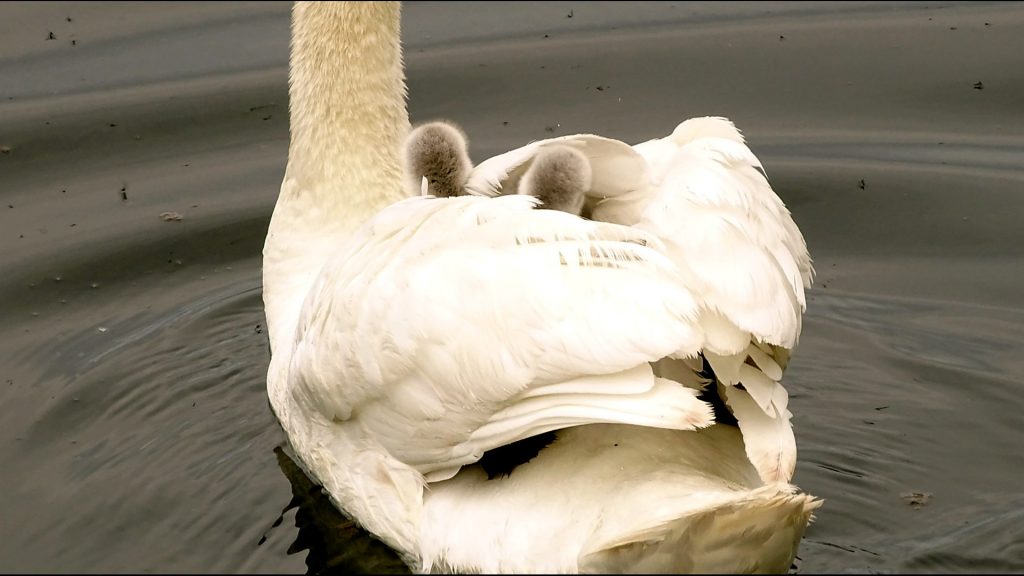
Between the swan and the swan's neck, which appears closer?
the swan

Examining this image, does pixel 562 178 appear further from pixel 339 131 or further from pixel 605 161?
pixel 339 131

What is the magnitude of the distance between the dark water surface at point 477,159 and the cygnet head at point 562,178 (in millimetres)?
1548

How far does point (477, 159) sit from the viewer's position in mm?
10172

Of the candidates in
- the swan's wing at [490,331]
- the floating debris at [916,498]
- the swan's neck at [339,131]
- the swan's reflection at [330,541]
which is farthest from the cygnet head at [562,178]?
the floating debris at [916,498]

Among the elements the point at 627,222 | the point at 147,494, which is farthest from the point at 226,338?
the point at 627,222

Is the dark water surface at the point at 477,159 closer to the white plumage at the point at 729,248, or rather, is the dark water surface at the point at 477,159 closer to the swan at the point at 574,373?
the swan at the point at 574,373

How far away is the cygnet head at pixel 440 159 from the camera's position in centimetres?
716

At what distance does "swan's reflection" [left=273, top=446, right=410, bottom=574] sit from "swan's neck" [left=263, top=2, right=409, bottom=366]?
910 millimetres

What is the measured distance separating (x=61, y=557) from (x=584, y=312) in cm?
244

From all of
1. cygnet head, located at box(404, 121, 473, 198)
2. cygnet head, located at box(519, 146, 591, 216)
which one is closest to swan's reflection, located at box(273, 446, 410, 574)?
cygnet head, located at box(404, 121, 473, 198)

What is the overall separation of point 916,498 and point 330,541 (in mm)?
2396

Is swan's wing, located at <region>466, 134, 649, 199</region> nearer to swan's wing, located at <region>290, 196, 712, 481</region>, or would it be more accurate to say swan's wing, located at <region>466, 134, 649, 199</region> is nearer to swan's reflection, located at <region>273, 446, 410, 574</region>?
swan's wing, located at <region>290, 196, 712, 481</region>

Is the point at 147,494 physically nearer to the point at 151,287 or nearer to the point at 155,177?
the point at 151,287

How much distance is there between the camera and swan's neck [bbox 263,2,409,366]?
7.35 m
